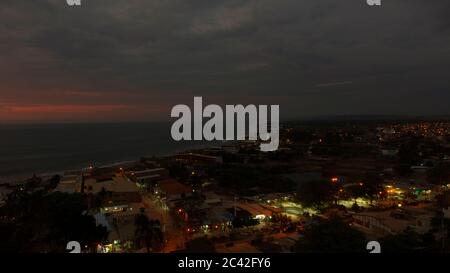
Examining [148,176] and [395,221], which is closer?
[395,221]

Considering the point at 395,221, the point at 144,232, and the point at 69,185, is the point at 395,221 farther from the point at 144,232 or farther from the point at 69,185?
the point at 69,185

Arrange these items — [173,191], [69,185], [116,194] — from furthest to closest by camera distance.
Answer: [69,185] → [173,191] → [116,194]

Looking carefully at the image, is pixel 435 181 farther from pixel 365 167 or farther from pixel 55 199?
pixel 55 199

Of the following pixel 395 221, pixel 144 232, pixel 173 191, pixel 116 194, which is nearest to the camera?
pixel 144 232

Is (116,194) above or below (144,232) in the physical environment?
below

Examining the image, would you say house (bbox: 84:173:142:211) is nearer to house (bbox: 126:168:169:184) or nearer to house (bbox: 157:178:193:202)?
house (bbox: 157:178:193:202)

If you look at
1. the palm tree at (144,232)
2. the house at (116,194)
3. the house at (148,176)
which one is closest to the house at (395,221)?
the palm tree at (144,232)

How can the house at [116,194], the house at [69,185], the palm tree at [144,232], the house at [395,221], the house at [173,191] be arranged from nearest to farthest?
the palm tree at [144,232] < the house at [395,221] < the house at [116,194] < the house at [173,191] < the house at [69,185]

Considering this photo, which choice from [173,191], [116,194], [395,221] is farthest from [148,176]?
[395,221]

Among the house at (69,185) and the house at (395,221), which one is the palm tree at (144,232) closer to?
the house at (395,221)

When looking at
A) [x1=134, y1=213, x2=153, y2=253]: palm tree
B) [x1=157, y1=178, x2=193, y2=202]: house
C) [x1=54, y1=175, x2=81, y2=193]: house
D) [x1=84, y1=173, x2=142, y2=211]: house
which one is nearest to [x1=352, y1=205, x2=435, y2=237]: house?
[x1=134, y1=213, x2=153, y2=253]: palm tree
